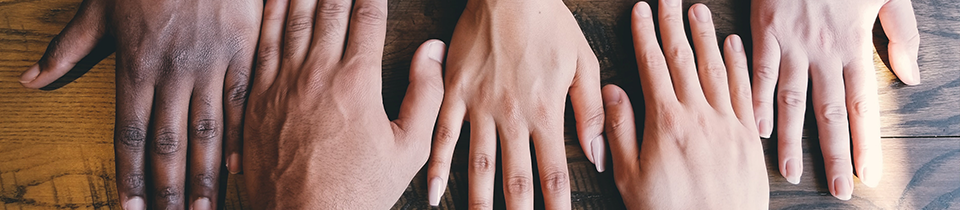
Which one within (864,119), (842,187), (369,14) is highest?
(369,14)

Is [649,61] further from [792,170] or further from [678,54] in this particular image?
[792,170]

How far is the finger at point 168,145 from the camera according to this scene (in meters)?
0.83

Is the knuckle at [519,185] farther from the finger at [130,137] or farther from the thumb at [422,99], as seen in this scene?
the finger at [130,137]

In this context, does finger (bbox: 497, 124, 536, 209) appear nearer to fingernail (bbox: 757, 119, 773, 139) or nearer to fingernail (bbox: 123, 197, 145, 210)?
fingernail (bbox: 757, 119, 773, 139)

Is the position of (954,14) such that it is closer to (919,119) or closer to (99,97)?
(919,119)

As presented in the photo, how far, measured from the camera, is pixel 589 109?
0.87m

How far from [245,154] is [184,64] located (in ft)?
0.57

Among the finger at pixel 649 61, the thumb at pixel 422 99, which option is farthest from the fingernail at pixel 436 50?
the finger at pixel 649 61

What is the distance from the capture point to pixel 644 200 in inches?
33.1

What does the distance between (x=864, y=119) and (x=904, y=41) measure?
6.2 inches

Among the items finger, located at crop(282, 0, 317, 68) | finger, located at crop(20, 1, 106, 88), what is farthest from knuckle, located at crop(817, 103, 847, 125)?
finger, located at crop(20, 1, 106, 88)

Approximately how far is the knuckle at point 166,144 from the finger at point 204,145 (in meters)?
0.02

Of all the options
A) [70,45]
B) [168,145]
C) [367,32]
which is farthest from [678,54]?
[70,45]

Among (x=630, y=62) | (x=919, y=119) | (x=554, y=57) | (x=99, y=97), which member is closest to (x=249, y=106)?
(x=99, y=97)
